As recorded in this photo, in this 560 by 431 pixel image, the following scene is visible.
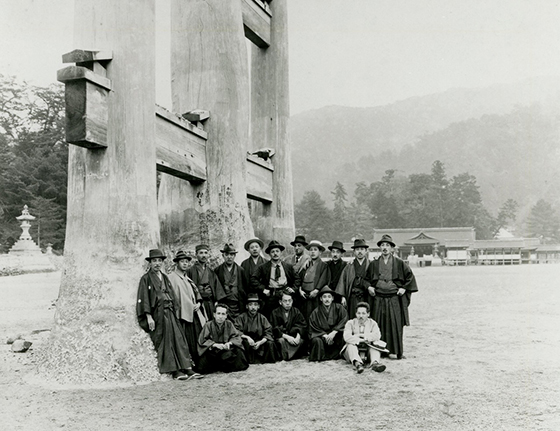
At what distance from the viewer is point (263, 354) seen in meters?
5.98

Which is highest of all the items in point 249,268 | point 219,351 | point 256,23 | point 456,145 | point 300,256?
point 456,145

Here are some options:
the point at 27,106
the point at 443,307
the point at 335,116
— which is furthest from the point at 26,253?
the point at 335,116

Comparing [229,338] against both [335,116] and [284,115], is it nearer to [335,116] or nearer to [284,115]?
[284,115]

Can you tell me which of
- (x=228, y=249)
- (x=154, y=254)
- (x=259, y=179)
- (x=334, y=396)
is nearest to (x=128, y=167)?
(x=154, y=254)

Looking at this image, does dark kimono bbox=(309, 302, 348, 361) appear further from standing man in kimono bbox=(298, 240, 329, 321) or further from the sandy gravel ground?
standing man in kimono bbox=(298, 240, 329, 321)

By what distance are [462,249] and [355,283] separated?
39531 mm

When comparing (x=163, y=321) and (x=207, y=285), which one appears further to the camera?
(x=207, y=285)

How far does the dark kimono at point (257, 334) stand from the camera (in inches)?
235

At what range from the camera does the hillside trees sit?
29109 millimetres

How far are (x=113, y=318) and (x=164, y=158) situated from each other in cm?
173

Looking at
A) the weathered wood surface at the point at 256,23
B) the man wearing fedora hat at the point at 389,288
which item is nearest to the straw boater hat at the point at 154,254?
the man wearing fedora hat at the point at 389,288

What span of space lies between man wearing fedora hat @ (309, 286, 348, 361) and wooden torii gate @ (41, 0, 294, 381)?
1.32 meters

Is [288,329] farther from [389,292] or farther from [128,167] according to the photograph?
[128,167]

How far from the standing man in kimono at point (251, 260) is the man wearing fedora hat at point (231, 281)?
0.13m
